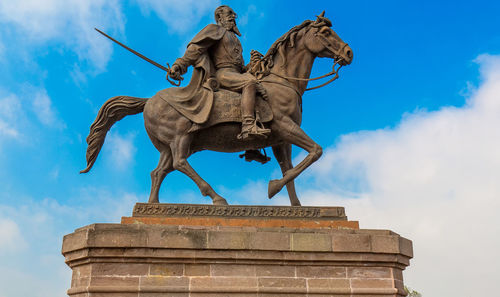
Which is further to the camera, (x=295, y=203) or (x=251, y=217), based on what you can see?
(x=295, y=203)

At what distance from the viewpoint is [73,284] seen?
7355 mm

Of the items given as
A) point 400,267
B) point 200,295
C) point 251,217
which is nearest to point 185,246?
point 200,295

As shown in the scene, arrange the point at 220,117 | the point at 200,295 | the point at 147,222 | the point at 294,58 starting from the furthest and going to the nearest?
1. the point at 294,58
2. the point at 220,117
3. the point at 147,222
4. the point at 200,295

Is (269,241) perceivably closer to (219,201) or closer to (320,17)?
(219,201)

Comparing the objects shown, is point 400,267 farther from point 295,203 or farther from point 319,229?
point 295,203

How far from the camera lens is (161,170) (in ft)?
28.7

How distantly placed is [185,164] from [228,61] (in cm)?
207

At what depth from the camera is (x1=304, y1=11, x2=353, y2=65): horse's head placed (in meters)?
8.88

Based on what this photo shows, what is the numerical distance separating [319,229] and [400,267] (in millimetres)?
1359

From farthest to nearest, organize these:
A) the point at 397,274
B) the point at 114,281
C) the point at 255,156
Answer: the point at 255,156 → the point at 397,274 → the point at 114,281

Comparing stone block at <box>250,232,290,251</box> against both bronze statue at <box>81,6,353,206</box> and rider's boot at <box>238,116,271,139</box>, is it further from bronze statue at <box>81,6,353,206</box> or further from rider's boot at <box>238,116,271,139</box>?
rider's boot at <box>238,116,271,139</box>

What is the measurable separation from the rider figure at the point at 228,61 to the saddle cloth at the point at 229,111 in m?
0.15

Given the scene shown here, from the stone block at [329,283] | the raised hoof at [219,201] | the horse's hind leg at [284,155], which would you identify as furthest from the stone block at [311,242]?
the horse's hind leg at [284,155]

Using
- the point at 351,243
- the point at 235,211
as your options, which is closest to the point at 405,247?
the point at 351,243
